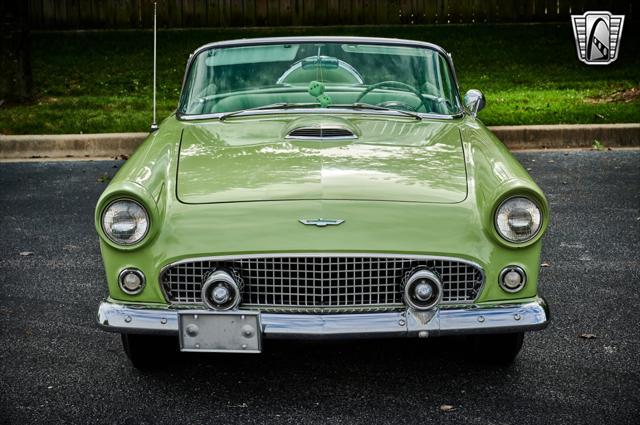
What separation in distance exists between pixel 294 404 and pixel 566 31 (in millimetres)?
14163

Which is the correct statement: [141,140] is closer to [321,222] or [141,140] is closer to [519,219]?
[321,222]

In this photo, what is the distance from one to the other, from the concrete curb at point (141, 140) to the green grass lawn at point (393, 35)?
1.51ft

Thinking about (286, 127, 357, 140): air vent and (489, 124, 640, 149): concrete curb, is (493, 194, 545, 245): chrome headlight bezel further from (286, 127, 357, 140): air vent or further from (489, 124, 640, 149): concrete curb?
(489, 124, 640, 149): concrete curb

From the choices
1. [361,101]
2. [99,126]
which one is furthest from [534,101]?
[361,101]

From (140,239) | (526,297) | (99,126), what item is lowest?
(99,126)

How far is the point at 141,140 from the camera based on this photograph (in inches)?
385

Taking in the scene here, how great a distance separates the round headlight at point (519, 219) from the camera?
364cm

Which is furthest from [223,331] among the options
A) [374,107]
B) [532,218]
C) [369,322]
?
[374,107]

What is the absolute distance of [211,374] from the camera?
13.3 ft

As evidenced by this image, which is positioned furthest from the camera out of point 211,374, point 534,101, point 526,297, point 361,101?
point 534,101

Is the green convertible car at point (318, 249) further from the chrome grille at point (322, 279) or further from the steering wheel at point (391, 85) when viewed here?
the steering wheel at point (391, 85)

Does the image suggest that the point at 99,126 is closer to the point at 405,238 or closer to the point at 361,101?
the point at 361,101

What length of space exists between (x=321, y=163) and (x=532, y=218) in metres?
0.88

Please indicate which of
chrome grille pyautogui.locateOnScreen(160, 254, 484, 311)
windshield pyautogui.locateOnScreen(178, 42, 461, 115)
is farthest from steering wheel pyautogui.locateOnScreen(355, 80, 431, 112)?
chrome grille pyautogui.locateOnScreen(160, 254, 484, 311)
